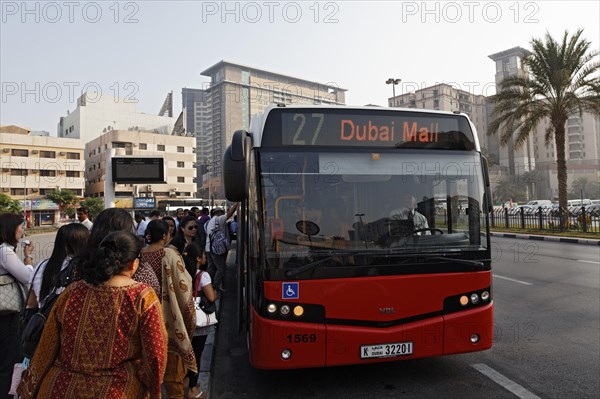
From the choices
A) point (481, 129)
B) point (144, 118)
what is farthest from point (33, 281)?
point (481, 129)

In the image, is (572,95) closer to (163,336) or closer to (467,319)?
(467,319)

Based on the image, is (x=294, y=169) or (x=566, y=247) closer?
(x=294, y=169)

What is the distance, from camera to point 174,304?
3186mm

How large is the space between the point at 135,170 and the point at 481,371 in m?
13.5

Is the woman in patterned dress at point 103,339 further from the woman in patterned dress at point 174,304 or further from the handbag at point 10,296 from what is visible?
the handbag at point 10,296

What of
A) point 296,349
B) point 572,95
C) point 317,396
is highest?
point 572,95

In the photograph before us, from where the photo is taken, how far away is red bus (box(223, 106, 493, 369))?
395cm

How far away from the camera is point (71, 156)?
2554 inches

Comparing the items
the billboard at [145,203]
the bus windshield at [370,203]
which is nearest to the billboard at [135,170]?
the bus windshield at [370,203]

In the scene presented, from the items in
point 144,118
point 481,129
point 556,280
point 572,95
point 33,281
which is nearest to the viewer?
point 33,281

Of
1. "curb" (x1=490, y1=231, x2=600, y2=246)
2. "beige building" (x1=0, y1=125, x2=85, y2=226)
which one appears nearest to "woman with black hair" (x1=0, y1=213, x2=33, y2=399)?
"curb" (x1=490, y1=231, x2=600, y2=246)

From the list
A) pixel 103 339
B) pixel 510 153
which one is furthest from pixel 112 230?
pixel 510 153

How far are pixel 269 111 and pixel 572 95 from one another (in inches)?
785

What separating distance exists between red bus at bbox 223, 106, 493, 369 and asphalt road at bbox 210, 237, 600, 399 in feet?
1.29
